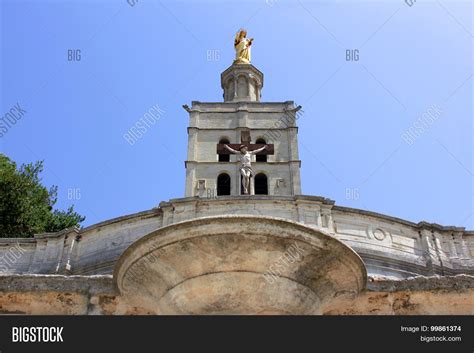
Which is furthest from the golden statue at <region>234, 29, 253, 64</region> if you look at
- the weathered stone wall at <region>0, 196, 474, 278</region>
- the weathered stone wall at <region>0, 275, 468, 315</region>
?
the weathered stone wall at <region>0, 275, 468, 315</region>

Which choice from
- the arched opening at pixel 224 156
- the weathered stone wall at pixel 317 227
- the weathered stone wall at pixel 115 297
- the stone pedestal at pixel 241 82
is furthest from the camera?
the stone pedestal at pixel 241 82

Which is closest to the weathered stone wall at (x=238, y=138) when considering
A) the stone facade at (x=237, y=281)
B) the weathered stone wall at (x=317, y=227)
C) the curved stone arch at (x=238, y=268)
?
the weathered stone wall at (x=317, y=227)

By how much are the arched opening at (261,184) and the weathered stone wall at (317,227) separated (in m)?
19.6

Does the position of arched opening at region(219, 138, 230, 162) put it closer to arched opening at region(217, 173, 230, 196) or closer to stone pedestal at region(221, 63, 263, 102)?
arched opening at region(217, 173, 230, 196)

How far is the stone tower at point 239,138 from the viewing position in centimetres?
3588

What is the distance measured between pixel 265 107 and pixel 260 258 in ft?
99.7

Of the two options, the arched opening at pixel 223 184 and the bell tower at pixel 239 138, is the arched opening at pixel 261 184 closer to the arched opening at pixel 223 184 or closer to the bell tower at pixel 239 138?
the bell tower at pixel 239 138

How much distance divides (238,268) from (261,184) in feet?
84.9

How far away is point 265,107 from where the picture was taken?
4028 centimetres

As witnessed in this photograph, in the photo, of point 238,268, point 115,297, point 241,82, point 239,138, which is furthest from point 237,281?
point 241,82

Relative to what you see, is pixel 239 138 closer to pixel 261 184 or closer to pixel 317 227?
pixel 261 184

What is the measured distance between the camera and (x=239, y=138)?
37.8 m

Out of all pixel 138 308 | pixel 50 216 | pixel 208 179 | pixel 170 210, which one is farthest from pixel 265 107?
pixel 138 308
